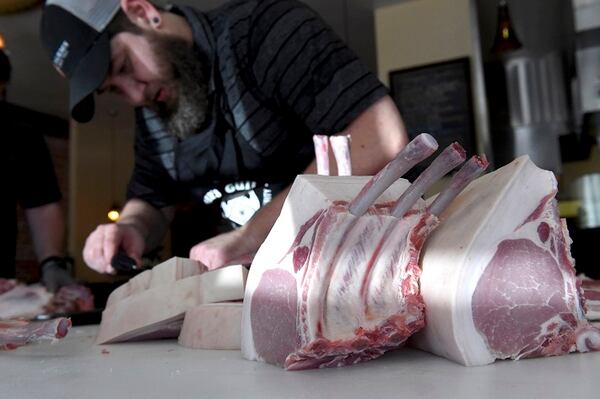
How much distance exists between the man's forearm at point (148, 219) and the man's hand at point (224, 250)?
2.46ft

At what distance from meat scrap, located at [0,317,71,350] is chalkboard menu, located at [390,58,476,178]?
3403 mm

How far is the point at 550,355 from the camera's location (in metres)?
0.71

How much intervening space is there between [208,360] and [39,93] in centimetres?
616

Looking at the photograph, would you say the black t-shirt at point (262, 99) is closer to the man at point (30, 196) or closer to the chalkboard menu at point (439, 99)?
the man at point (30, 196)

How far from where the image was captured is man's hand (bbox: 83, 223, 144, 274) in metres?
1.78

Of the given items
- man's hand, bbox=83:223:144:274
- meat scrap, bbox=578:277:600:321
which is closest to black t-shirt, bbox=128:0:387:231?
man's hand, bbox=83:223:144:274

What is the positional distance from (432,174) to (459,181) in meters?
0.07

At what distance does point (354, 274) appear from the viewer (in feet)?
2.35

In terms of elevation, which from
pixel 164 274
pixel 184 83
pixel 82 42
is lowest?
pixel 164 274

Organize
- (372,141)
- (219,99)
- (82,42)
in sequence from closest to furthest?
(372,141)
(219,99)
(82,42)

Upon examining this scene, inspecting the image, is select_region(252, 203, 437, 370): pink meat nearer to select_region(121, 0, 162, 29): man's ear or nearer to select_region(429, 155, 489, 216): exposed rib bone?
select_region(429, 155, 489, 216): exposed rib bone

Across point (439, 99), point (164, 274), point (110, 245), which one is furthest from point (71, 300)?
point (439, 99)

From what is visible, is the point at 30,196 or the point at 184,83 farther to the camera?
the point at 30,196

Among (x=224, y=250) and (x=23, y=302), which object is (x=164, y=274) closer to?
(x=224, y=250)
